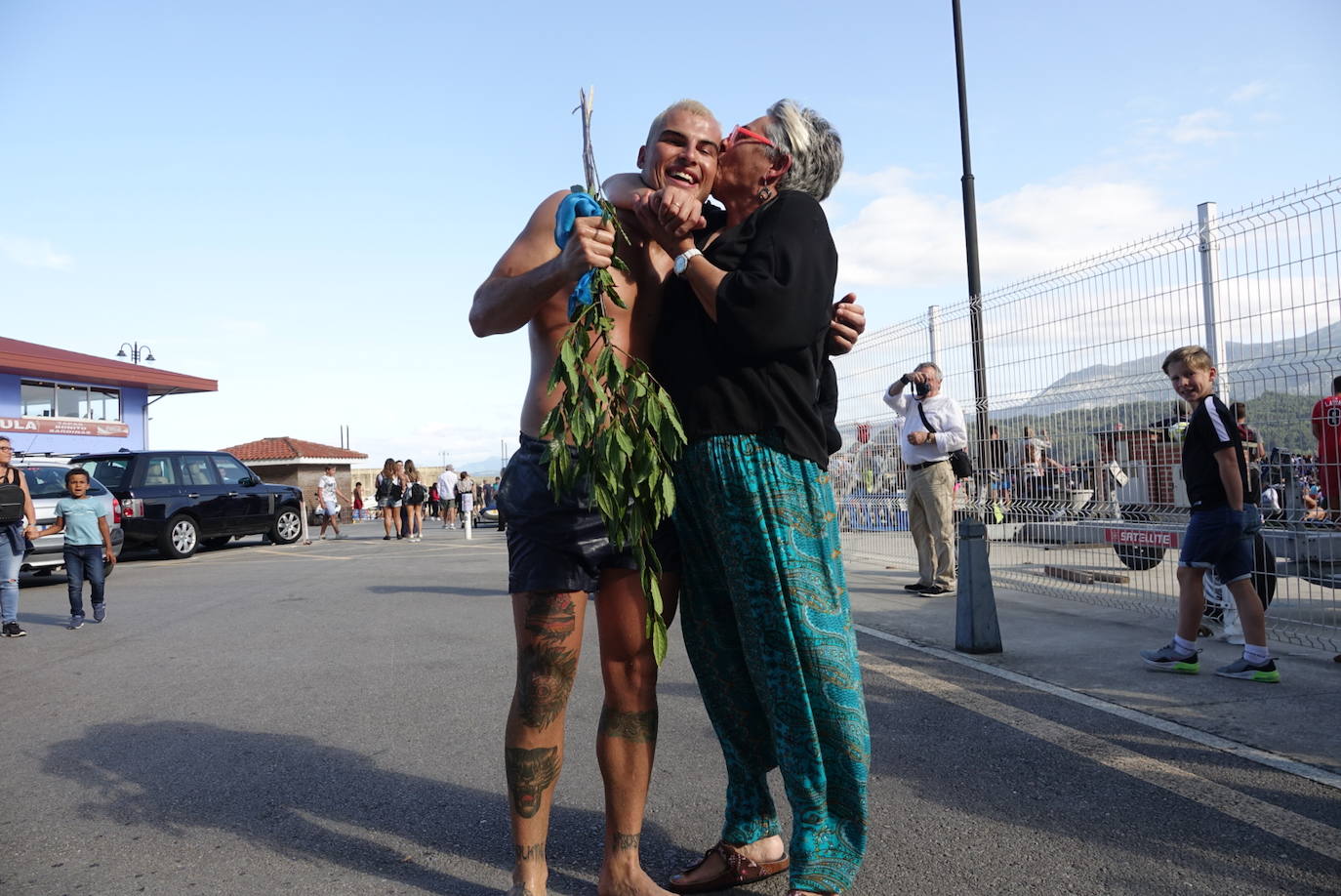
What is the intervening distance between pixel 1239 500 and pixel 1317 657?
1222mm

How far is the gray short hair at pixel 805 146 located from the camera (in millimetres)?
2428

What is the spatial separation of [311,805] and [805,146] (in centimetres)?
255

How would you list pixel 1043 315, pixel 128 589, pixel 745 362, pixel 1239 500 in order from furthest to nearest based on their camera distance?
pixel 128 589 → pixel 1043 315 → pixel 1239 500 → pixel 745 362

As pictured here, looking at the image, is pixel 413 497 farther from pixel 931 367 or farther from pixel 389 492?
pixel 931 367

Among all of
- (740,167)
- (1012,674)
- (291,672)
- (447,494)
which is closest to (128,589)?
(291,672)

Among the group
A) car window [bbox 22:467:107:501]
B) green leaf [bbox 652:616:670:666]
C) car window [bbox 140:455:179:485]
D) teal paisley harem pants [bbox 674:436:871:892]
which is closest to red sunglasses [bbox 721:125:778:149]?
teal paisley harem pants [bbox 674:436:871:892]

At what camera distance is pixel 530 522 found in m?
2.29

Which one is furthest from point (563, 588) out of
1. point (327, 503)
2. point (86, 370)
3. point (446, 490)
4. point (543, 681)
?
point (86, 370)

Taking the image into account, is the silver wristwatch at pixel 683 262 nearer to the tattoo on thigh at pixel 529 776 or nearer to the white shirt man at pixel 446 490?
the tattoo on thigh at pixel 529 776

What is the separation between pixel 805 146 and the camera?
2.44m

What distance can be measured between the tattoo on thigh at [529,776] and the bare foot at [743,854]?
1.39 feet

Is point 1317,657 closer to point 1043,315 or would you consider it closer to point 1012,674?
point 1012,674

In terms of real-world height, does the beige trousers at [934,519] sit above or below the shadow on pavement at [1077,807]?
above

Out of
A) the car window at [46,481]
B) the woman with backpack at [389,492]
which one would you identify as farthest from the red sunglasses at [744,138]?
the woman with backpack at [389,492]
